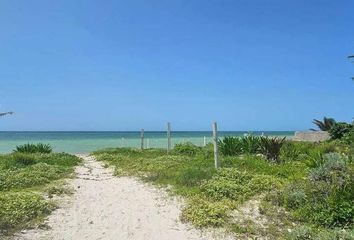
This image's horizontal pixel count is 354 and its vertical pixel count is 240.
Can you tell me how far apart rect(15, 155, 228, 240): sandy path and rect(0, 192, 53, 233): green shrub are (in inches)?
12.6

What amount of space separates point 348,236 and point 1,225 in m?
6.16

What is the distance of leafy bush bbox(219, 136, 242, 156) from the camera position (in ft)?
67.4

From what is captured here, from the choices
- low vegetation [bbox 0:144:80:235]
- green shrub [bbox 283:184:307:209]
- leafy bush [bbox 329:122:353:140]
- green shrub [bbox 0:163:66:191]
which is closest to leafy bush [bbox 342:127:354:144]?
green shrub [bbox 283:184:307:209]

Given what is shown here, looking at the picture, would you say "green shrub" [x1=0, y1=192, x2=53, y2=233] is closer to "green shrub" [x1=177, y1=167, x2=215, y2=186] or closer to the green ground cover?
the green ground cover

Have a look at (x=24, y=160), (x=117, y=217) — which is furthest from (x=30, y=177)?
(x=117, y=217)

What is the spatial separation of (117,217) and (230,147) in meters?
12.2

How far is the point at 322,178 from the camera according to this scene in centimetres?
969

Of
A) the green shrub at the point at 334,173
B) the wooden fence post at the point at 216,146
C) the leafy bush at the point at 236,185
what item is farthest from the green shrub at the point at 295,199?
the wooden fence post at the point at 216,146

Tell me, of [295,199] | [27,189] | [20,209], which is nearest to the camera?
[20,209]

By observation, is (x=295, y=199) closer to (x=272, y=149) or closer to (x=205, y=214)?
(x=205, y=214)

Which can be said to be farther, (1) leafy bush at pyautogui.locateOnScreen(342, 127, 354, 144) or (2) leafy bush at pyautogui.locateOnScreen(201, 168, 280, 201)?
(1) leafy bush at pyautogui.locateOnScreen(342, 127, 354, 144)

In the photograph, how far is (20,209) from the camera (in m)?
8.84

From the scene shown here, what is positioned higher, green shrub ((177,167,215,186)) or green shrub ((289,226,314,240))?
green shrub ((177,167,215,186))

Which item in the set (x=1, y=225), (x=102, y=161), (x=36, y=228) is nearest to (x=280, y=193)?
(x=36, y=228)
